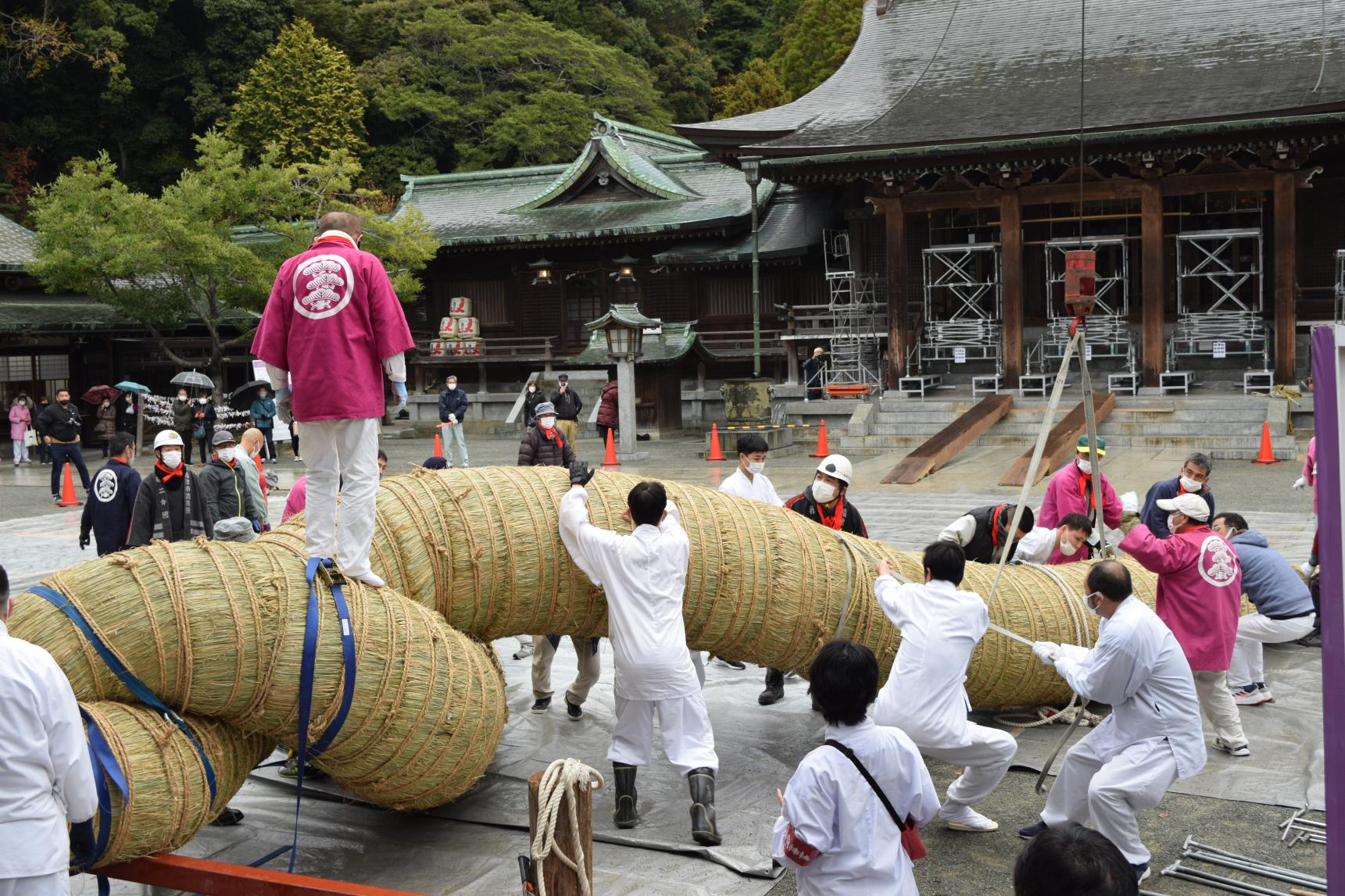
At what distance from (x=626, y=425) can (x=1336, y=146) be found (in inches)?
579

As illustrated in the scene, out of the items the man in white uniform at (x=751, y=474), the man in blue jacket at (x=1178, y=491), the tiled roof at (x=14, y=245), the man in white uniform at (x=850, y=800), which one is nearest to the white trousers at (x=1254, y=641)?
the man in blue jacket at (x=1178, y=491)

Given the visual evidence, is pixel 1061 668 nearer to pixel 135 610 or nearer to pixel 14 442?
pixel 135 610

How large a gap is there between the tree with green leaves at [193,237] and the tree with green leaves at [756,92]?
20274 mm

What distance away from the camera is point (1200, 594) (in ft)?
21.3

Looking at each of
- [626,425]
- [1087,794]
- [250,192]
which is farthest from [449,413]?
[1087,794]

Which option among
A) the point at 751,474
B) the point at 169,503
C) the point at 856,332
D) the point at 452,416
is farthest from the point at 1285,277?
the point at 169,503

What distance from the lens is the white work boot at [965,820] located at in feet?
19.0

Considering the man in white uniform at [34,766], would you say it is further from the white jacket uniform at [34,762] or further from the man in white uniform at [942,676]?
the man in white uniform at [942,676]

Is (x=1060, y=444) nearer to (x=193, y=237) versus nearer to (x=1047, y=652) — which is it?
(x=1047, y=652)

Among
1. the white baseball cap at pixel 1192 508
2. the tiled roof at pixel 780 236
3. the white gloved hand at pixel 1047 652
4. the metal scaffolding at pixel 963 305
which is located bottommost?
the white gloved hand at pixel 1047 652

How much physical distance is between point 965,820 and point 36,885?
156 inches

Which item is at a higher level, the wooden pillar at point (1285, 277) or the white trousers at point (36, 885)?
the wooden pillar at point (1285, 277)

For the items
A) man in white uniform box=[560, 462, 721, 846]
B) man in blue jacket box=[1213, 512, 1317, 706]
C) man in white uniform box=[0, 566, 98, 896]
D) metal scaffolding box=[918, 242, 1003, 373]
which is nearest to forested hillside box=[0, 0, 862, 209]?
metal scaffolding box=[918, 242, 1003, 373]

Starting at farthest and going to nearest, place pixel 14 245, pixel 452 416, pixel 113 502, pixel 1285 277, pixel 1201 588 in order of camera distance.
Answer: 1. pixel 14 245
2. pixel 1285 277
3. pixel 452 416
4. pixel 113 502
5. pixel 1201 588
